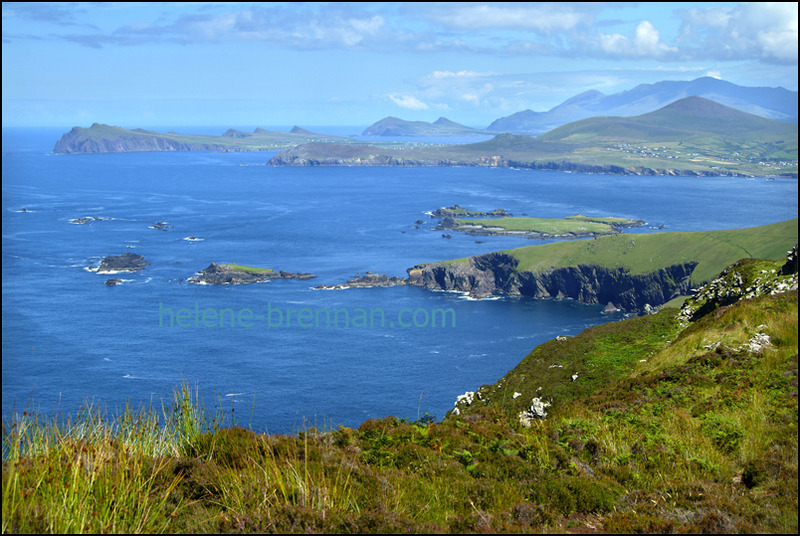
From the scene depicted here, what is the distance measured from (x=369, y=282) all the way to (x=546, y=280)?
3526 cm

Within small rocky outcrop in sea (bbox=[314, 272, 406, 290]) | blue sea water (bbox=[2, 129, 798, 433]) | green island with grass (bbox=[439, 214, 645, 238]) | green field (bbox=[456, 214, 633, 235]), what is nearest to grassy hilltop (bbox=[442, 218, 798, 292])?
blue sea water (bbox=[2, 129, 798, 433])

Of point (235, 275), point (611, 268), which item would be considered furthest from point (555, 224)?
point (235, 275)

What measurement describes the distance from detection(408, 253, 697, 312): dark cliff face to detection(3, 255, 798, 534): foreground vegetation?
4282 inches

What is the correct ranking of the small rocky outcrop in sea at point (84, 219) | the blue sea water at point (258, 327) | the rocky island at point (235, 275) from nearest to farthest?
the blue sea water at point (258, 327) → the rocky island at point (235, 275) → the small rocky outcrop in sea at point (84, 219)

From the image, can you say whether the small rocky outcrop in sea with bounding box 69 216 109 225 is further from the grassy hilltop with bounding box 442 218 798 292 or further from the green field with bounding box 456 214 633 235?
the grassy hilltop with bounding box 442 218 798 292

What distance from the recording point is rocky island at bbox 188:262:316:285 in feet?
402

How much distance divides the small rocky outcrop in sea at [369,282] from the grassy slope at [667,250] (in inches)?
625

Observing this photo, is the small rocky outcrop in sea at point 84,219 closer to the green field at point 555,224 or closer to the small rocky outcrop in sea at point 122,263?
the small rocky outcrop in sea at point 122,263

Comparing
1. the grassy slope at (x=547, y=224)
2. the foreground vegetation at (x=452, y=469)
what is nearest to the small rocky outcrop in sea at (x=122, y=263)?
the grassy slope at (x=547, y=224)

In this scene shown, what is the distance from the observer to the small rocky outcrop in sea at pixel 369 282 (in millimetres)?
119812

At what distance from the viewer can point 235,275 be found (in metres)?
125

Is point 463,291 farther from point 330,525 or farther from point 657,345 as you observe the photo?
point 330,525

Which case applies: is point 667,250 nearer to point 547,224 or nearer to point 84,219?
point 547,224

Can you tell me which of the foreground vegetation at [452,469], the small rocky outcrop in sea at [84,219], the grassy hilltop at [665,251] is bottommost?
the grassy hilltop at [665,251]
